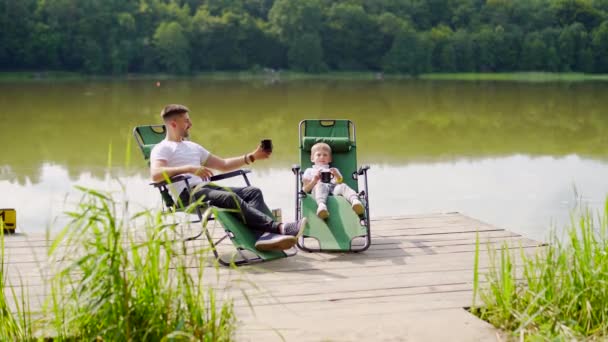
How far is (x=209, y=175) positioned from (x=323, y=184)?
88 centimetres

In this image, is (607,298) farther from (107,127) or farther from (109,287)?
(107,127)

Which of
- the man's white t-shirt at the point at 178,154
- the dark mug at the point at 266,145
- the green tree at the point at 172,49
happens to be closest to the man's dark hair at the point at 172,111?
the man's white t-shirt at the point at 178,154

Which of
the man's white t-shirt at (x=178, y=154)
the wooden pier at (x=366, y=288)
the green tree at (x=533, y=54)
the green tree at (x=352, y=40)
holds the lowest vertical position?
the wooden pier at (x=366, y=288)

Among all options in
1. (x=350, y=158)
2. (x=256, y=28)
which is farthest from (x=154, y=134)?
(x=256, y=28)

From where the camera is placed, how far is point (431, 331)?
3203mm

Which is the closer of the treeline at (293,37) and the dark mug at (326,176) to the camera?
the dark mug at (326,176)

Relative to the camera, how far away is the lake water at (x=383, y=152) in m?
7.68

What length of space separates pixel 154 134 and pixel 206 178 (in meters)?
0.79

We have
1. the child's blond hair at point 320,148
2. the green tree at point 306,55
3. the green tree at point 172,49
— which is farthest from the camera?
the green tree at point 306,55

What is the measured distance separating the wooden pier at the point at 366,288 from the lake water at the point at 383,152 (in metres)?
0.59

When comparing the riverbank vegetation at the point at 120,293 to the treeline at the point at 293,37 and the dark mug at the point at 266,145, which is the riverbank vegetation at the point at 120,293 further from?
the treeline at the point at 293,37

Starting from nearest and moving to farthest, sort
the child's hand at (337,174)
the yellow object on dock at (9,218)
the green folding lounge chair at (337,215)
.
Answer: the green folding lounge chair at (337,215)
the yellow object on dock at (9,218)
the child's hand at (337,174)

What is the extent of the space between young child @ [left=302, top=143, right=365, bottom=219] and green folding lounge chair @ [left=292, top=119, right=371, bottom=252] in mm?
41

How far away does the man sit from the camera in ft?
14.3
